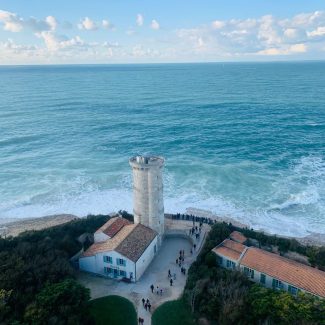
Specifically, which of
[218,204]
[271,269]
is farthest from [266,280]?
[218,204]

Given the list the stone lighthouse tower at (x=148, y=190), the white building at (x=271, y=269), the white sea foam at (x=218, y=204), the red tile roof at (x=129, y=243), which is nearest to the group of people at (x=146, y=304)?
the red tile roof at (x=129, y=243)

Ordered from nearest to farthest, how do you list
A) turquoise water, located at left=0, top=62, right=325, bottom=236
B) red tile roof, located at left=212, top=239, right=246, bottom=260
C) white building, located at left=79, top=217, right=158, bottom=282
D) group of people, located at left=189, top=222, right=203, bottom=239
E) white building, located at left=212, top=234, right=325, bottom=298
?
white building, located at left=212, top=234, right=325, bottom=298, white building, located at left=79, top=217, right=158, bottom=282, red tile roof, located at left=212, top=239, right=246, bottom=260, group of people, located at left=189, top=222, right=203, bottom=239, turquoise water, located at left=0, top=62, right=325, bottom=236

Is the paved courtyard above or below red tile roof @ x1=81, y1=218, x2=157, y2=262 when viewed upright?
below

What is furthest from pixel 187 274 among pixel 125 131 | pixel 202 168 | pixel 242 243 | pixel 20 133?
pixel 20 133

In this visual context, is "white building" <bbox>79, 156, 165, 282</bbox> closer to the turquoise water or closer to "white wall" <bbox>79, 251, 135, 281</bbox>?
"white wall" <bbox>79, 251, 135, 281</bbox>

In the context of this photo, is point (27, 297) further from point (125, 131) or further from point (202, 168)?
point (125, 131)

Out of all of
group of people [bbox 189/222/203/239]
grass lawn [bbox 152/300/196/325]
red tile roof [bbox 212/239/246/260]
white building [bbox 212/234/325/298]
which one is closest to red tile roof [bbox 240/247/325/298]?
white building [bbox 212/234/325/298]

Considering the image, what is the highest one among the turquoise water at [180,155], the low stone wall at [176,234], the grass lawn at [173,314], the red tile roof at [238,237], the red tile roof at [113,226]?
the red tile roof at [113,226]

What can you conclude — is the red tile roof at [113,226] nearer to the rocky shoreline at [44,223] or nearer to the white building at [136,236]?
the white building at [136,236]
